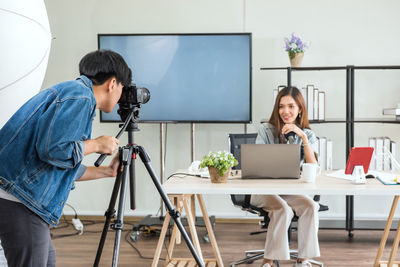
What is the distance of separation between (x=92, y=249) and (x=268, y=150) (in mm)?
1737

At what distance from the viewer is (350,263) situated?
299 cm

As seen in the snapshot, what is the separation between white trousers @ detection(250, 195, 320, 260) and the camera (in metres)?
2.64

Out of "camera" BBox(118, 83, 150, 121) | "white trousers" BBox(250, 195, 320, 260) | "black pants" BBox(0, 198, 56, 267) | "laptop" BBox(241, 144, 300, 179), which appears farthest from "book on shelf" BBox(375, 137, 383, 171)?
"black pants" BBox(0, 198, 56, 267)

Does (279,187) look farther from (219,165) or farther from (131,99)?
(131,99)

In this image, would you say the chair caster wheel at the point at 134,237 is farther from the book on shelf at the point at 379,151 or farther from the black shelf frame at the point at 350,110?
the book on shelf at the point at 379,151

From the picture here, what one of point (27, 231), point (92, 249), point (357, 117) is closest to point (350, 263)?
point (357, 117)

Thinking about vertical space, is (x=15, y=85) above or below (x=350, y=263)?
above

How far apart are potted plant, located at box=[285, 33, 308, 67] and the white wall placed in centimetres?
32

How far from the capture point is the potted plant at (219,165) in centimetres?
238

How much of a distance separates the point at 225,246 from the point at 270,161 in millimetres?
1222

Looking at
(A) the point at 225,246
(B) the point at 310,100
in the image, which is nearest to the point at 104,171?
(A) the point at 225,246

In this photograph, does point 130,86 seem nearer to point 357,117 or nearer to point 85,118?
point 85,118

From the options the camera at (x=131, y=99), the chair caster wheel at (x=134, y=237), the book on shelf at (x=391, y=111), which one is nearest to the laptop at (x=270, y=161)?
the camera at (x=131, y=99)

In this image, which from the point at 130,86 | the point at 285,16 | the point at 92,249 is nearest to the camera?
the point at 130,86
